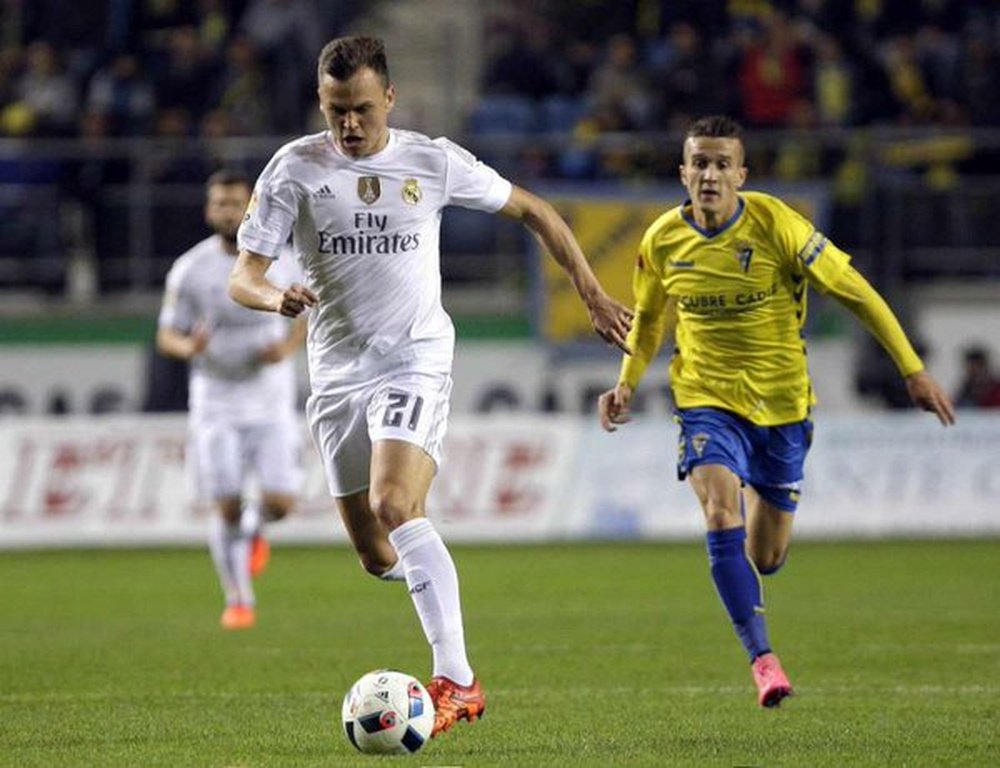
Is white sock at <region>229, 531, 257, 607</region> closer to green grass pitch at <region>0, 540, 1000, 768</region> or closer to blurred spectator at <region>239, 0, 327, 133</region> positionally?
green grass pitch at <region>0, 540, 1000, 768</region>

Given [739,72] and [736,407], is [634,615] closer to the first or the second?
[736,407]

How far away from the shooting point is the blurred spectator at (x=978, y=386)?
71.8 feet

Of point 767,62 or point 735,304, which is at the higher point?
point 735,304

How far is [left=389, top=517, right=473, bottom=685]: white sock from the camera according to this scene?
784cm

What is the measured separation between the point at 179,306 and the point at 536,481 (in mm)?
7486

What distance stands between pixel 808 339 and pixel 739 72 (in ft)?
9.14

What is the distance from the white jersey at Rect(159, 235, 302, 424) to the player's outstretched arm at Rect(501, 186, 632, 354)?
5424 mm

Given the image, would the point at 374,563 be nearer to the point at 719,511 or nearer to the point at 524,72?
the point at 719,511

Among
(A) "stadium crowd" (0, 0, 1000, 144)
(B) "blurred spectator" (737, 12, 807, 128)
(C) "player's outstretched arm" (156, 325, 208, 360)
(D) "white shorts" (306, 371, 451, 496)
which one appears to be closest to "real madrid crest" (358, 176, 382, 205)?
(D) "white shorts" (306, 371, 451, 496)

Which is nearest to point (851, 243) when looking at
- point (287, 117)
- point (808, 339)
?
point (808, 339)

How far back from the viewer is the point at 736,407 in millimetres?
9555

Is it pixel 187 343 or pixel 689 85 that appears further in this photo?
pixel 689 85

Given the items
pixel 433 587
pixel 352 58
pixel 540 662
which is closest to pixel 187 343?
pixel 540 662

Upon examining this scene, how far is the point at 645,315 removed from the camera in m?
9.73
